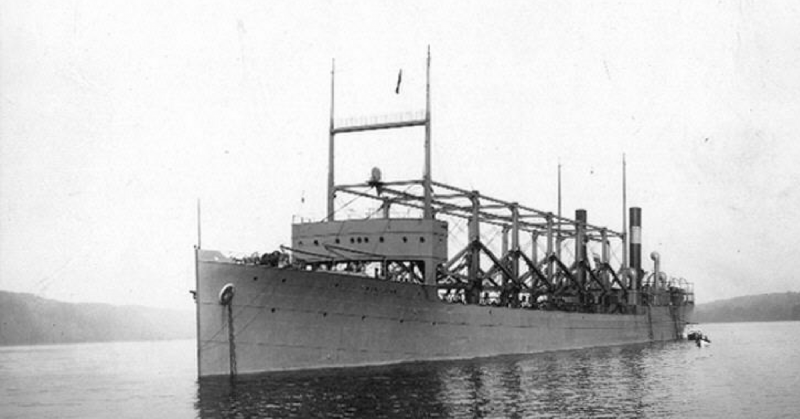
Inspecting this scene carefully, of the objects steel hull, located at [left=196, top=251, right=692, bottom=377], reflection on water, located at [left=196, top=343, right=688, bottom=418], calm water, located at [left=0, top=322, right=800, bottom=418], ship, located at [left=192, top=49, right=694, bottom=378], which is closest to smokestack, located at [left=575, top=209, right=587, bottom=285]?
ship, located at [left=192, top=49, right=694, bottom=378]

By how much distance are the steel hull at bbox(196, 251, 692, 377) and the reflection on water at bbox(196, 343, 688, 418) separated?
0.65 m

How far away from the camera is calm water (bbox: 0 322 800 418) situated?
18.7m

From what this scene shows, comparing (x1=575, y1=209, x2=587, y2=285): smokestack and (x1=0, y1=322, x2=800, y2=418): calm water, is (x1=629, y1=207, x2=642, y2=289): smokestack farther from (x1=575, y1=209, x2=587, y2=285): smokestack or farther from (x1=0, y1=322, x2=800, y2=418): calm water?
(x1=0, y1=322, x2=800, y2=418): calm water

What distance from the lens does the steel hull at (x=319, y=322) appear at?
2378cm

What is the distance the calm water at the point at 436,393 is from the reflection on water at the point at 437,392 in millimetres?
30

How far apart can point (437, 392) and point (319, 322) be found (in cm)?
543

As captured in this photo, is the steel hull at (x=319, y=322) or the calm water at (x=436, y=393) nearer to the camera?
the calm water at (x=436, y=393)

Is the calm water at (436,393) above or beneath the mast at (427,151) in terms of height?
beneath

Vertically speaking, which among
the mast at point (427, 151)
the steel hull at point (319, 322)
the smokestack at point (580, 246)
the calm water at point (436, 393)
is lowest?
the calm water at point (436, 393)

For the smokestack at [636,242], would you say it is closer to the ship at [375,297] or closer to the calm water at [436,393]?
the ship at [375,297]

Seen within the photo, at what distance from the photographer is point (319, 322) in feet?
82.8

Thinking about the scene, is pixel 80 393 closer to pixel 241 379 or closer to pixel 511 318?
pixel 241 379

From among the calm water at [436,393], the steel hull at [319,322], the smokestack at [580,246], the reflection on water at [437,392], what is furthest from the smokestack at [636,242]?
the reflection on water at [437,392]

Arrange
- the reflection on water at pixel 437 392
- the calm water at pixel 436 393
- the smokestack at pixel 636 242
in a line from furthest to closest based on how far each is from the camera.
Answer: the smokestack at pixel 636 242 → the calm water at pixel 436 393 → the reflection on water at pixel 437 392
